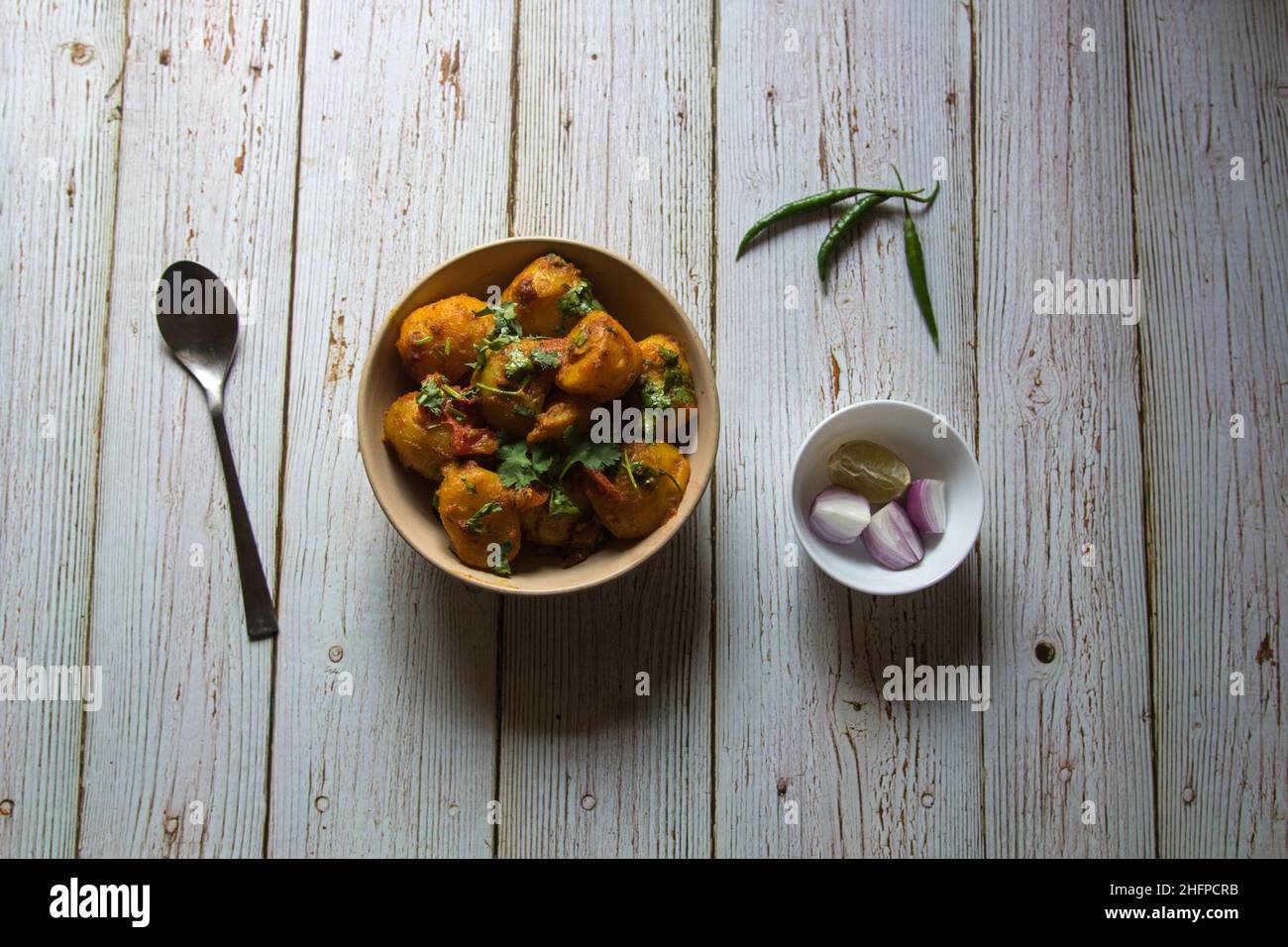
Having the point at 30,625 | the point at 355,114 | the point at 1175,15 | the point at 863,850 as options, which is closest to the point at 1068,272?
the point at 1175,15

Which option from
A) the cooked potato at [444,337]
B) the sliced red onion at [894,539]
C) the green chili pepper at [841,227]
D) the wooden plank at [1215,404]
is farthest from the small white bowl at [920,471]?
the cooked potato at [444,337]

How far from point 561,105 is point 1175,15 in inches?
38.1

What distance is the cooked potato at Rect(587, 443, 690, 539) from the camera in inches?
47.8

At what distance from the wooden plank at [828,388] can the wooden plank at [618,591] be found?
4 centimetres

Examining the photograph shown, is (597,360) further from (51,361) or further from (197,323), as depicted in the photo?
(51,361)

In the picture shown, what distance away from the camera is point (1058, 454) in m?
1.50

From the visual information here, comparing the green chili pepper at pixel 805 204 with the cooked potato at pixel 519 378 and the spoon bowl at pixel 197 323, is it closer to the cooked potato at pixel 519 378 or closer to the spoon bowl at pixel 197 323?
the cooked potato at pixel 519 378

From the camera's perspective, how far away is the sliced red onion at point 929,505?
4.49 feet

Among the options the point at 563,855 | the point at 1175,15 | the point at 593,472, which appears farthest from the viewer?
the point at 1175,15

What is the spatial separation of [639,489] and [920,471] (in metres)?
0.45

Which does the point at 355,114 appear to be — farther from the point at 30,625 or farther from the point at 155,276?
the point at 30,625

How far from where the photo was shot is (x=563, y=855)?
1.42m

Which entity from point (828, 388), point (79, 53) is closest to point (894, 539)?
point (828, 388)

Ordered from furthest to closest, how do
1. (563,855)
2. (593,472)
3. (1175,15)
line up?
(1175,15) → (563,855) → (593,472)
